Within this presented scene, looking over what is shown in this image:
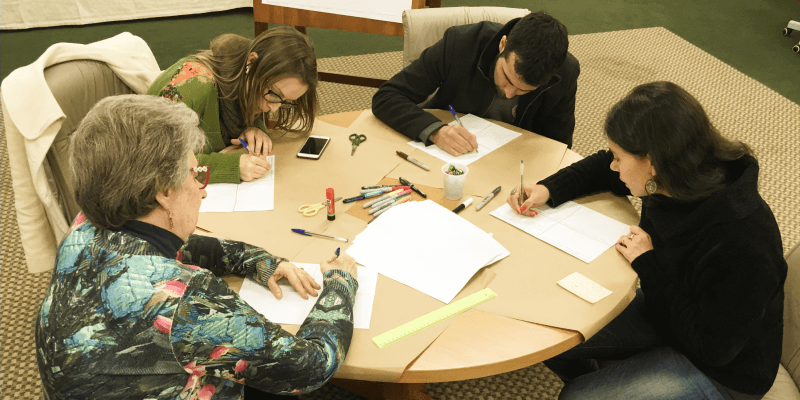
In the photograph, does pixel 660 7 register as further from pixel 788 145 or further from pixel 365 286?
pixel 365 286

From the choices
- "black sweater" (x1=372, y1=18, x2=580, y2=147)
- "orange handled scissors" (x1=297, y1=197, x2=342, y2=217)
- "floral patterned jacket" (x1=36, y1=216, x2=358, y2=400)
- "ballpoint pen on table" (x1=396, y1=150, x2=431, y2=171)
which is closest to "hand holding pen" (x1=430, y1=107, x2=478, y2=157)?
"ballpoint pen on table" (x1=396, y1=150, x2=431, y2=171)

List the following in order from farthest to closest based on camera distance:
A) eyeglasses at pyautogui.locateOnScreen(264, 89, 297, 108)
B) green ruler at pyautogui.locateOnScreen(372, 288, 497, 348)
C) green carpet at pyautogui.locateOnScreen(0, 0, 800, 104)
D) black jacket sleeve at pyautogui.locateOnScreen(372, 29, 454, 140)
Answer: green carpet at pyautogui.locateOnScreen(0, 0, 800, 104) < black jacket sleeve at pyautogui.locateOnScreen(372, 29, 454, 140) < eyeglasses at pyautogui.locateOnScreen(264, 89, 297, 108) < green ruler at pyautogui.locateOnScreen(372, 288, 497, 348)

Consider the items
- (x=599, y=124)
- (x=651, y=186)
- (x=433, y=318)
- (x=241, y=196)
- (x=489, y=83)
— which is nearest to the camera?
(x=433, y=318)

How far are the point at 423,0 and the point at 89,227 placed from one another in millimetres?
2172

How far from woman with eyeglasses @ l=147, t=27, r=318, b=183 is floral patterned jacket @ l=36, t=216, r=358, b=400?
2.17 ft

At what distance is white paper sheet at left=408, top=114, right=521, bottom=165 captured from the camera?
1.77m

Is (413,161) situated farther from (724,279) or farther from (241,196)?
(724,279)

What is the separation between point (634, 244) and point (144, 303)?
1116 mm

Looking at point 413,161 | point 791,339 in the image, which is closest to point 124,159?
point 413,161

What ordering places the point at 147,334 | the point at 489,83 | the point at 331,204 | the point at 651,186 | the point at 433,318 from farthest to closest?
Result: the point at 489,83, the point at 331,204, the point at 651,186, the point at 433,318, the point at 147,334

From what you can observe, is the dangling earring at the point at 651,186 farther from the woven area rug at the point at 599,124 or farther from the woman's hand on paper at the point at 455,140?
the woven area rug at the point at 599,124

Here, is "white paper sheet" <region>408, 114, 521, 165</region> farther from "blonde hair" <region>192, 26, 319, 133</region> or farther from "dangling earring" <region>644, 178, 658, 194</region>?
"dangling earring" <region>644, 178, 658, 194</region>

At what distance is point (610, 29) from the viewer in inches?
181

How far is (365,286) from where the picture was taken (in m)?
1.27
